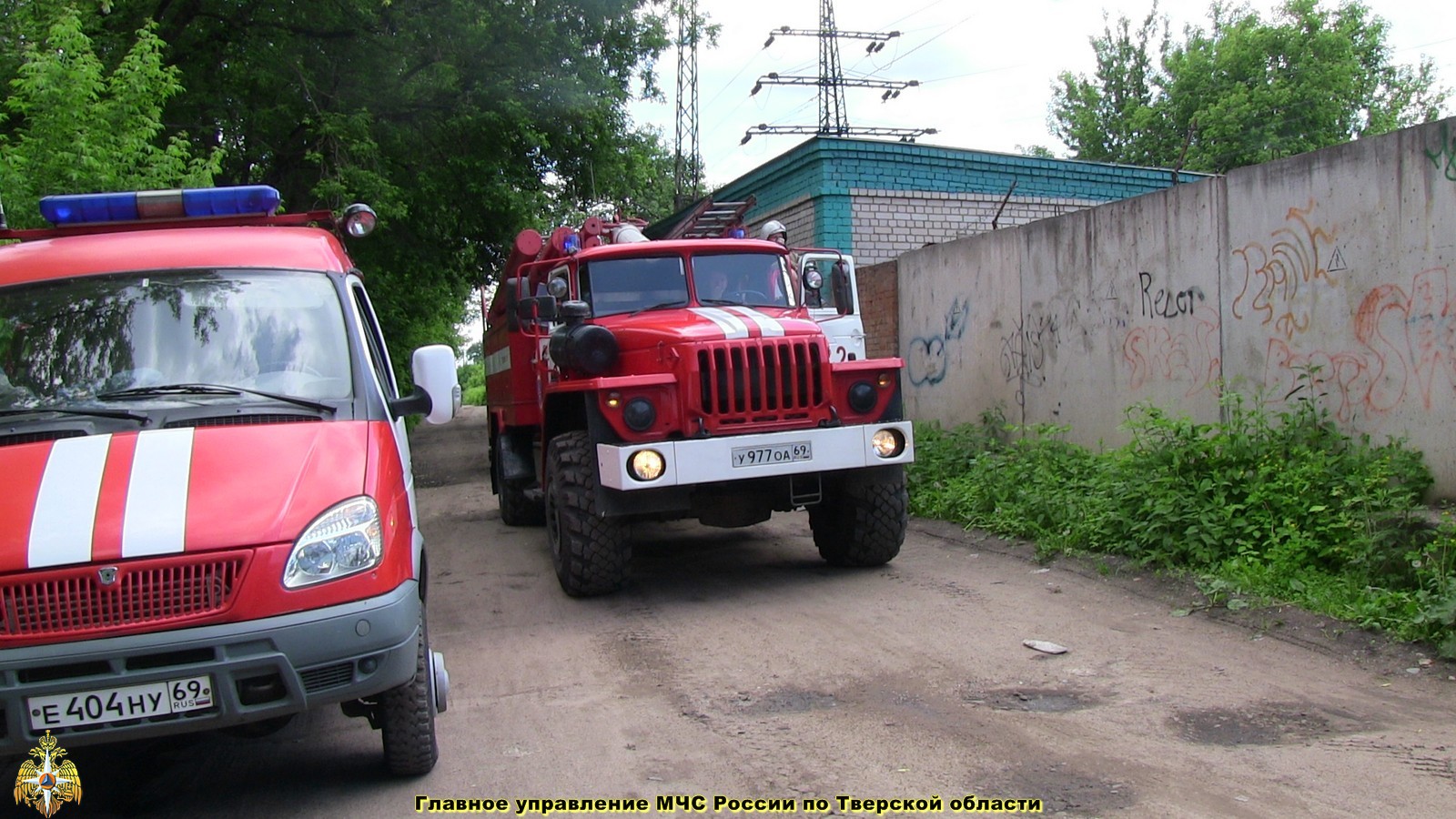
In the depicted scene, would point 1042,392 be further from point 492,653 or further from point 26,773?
point 26,773

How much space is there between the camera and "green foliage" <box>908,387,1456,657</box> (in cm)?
581

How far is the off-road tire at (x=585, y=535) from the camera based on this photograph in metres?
7.05

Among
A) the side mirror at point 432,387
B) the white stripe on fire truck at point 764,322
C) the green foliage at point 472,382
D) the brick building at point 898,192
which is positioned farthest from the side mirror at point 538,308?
the green foliage at point 472,382

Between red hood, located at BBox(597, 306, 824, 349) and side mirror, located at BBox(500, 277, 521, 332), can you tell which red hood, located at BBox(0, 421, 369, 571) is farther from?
side mirror, located at BBox(500, 277, 521, 332)

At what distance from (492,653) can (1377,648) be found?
4.49 m

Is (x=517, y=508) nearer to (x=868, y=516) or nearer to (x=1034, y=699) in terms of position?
(x=868, y=516)

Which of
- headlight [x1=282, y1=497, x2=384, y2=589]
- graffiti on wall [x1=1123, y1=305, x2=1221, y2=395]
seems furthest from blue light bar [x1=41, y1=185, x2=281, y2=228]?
graffiti on wall [x1=1123, y1=305, x2=1221, y2=395]

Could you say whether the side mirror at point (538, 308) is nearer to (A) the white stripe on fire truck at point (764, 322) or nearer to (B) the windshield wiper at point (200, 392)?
(A) the white stripe on fire truck at point (764, 322)

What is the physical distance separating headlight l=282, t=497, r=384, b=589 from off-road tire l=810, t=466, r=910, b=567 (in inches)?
168

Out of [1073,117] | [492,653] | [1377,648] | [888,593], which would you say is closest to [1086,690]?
[1377,648]

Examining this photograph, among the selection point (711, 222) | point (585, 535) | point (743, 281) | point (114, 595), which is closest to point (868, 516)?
point (585, 535)

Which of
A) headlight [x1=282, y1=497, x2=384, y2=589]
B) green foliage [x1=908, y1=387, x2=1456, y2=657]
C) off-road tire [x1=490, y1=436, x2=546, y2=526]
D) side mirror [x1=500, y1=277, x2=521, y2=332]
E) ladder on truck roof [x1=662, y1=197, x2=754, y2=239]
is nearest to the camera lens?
headlight [x1=282, y1=497, x2=384, y2=589]

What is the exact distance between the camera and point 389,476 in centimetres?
403

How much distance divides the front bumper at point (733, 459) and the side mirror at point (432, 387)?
2087 millimetres
